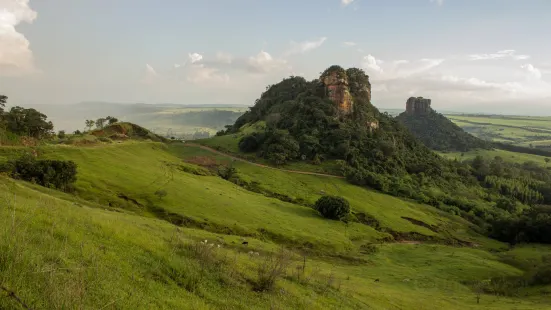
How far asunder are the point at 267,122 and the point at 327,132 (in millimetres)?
25155

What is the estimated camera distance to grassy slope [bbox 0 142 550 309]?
9.52 metres

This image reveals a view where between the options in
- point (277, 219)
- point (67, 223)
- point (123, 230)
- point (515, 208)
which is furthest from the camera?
point (515, 208)

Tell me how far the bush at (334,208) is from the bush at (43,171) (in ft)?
124

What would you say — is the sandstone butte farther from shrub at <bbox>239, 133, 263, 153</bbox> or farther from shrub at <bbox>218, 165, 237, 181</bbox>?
shrub at <bbox>218, 165, 237, 181</bbox>

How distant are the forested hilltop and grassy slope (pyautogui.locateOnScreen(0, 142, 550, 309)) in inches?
391

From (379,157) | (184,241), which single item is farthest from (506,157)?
(184,241)

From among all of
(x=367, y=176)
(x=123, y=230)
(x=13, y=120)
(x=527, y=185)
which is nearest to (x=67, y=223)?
(x=123, y=230)

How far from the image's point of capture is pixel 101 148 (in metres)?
55.1

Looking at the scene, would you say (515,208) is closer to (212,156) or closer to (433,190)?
(433,190)

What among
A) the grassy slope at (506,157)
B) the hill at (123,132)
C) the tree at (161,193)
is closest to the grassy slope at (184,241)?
the tree at (161,193)

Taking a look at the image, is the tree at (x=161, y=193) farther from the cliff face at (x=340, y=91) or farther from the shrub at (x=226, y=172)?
the cliff face at (x=340, y=91)

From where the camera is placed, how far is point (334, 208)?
5731cm

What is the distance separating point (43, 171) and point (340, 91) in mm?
97625

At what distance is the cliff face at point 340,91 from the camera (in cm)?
11688
